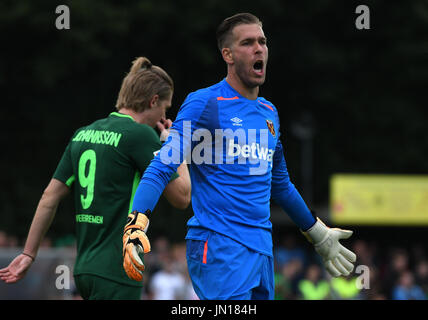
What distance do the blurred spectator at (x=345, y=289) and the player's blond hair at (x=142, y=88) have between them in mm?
10093

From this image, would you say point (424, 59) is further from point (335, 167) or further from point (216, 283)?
point (216, 283)

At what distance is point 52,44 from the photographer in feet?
60.0

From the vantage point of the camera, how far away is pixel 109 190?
5176 millimetres

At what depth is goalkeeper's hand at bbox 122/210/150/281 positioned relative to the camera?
159 inches

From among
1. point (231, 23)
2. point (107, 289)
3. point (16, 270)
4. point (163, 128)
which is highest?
point (231, 23)

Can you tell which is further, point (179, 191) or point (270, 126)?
point (179, 191)

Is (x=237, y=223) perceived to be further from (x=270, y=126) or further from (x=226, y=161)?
(x=270, y=126)

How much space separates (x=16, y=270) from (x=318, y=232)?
2043 mm

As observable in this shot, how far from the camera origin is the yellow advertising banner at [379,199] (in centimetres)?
1998

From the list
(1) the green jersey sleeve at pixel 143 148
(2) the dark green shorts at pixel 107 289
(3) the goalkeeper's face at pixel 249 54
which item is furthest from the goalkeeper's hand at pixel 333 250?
(2) the dark green shorts at pixel 107 289

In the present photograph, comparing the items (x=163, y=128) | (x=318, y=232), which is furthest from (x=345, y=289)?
(x=163, y=128)

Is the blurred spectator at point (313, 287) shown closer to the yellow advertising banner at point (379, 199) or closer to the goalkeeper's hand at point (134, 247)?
the yellow advertising banner at point (379, 199)

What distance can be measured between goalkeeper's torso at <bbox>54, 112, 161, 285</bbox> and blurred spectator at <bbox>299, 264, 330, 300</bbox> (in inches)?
407

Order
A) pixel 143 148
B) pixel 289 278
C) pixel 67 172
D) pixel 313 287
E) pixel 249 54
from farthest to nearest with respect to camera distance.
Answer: pixel 289 278
pixel 313 287
pixel 67 172
pixel 143 148
pixel 249 54
